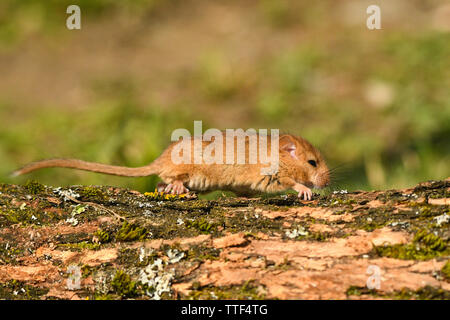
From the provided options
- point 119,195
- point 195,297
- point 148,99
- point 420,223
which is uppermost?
→ point 148,99

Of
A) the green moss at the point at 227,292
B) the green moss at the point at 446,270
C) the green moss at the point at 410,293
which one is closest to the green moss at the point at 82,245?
the green moss at the point at 227,292

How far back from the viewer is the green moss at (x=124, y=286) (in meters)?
2.69

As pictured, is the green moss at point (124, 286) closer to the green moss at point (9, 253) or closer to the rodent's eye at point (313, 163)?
the green moss at point (9, 253)

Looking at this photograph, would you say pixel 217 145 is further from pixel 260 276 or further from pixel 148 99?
pixel 148 99

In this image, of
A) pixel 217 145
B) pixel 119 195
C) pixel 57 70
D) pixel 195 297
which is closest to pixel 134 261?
pixel 195 297

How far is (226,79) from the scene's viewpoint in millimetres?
7965

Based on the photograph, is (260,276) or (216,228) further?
(216,228)

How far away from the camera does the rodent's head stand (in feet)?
14.8

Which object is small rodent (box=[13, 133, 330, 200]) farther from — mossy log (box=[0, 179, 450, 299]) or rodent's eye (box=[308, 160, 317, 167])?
mossy log (box=[0, 179, 450, 299])

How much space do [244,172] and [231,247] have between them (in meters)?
1.63

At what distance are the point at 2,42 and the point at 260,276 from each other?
25.8 ft

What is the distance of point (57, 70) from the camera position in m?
8.58

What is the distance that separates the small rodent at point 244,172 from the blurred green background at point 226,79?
A: 2.49 feet

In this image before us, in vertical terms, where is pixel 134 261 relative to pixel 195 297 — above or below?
above
